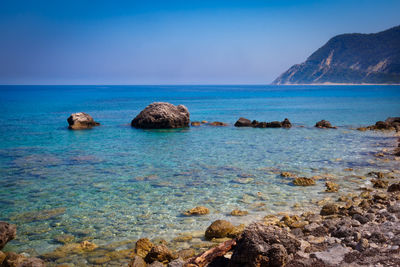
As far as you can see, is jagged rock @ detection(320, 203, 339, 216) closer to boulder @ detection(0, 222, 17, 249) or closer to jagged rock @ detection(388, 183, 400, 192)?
jagged rock @ detection(388, 183, 400, 192)

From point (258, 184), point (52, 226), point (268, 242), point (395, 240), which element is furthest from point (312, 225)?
point (52, 226)

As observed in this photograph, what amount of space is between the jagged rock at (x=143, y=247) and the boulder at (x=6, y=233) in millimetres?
3624

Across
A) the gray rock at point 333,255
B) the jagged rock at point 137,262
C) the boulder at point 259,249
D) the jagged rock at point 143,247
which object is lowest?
the jagged rock at point 143,247

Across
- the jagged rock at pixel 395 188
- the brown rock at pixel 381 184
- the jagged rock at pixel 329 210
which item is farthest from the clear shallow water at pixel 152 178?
the jagged rock at pixel 395 188

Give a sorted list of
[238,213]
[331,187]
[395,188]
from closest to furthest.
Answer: [238,213] < [395,188] < [331,187]

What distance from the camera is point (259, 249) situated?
20.5 feet

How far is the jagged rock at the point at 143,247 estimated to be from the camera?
8270 mm

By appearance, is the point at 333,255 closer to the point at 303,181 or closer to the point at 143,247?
the point at 143,247

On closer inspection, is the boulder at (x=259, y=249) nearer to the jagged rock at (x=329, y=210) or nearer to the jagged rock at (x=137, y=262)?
the jagged rock at (x=137, y=262)

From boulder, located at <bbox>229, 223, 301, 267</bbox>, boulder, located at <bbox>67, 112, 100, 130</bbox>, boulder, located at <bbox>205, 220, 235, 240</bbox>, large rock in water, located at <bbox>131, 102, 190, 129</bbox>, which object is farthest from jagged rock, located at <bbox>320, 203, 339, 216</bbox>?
boulder, located at <bbox>67, 112, 100, 130</bbox>

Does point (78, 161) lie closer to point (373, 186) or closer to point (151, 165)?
point (151, 165)

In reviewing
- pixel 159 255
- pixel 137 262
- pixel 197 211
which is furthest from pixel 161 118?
pixel 137 262

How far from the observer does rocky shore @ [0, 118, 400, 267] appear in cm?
652

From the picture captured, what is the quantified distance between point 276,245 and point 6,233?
725 cm
